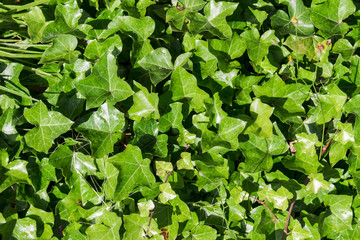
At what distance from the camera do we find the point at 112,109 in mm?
1210

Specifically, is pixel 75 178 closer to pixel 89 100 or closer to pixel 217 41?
pixel 89 100

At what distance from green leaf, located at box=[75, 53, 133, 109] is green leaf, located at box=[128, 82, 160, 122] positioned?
0.03 meters

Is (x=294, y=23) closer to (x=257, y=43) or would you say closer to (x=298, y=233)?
(x=257, y=43)

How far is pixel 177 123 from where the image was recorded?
1253mm

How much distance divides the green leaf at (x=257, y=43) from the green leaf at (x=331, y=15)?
20 centimetres

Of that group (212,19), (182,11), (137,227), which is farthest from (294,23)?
(137,227)

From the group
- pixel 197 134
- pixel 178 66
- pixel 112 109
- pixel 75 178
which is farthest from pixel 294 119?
pixel 75 178

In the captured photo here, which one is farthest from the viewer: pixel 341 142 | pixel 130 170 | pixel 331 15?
pixel 331 15

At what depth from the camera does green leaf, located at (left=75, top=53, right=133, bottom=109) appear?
1.20m

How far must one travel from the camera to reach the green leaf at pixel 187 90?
1.23 m

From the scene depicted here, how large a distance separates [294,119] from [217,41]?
1.31 feet

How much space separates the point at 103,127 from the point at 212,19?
1.78 ft

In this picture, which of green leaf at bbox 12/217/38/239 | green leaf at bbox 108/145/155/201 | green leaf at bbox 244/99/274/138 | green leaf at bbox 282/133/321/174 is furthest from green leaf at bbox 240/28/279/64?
green leaf at bbox 12/217/38/239

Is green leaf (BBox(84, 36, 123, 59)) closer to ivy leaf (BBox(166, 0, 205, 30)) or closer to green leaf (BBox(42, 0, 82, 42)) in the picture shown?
green leaf (BBox(42, 0, 82, 42))
